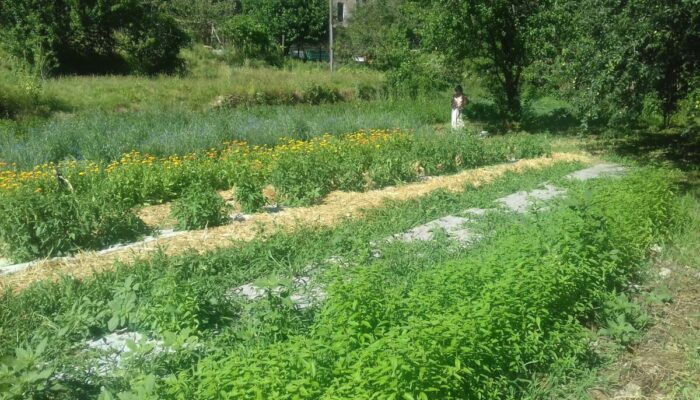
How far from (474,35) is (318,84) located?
8.57 meters

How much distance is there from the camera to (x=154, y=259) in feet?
19.9

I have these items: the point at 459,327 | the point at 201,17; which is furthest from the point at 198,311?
the point at 201,17

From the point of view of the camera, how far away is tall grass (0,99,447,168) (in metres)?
11.3

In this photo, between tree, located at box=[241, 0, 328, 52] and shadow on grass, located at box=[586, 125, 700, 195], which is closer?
shadow on grass, located at box=[586, 125, 700, 195]

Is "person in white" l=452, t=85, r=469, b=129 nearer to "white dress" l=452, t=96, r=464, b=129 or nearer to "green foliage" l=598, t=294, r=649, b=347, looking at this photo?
"white dress" l=452, t=96, r=464, b=129

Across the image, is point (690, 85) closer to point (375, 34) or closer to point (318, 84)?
point (318, 84)

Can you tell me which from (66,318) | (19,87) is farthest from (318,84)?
(66,318)

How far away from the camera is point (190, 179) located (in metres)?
8.99

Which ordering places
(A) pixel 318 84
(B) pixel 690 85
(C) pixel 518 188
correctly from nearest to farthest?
1. (C) pixel 518 188
2. (B) pixel 690 85
3. (A) pixel 318 84

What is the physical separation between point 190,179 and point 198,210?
5.69 feet

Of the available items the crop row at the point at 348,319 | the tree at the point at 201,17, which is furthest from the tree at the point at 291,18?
the crop row at the point at 348,319

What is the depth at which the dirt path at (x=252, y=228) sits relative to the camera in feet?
19.6

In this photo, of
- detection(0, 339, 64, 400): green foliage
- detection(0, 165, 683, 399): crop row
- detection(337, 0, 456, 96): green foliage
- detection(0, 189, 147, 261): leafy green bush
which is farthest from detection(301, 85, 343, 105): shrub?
detection(0, 339, 64, 400): green foliage

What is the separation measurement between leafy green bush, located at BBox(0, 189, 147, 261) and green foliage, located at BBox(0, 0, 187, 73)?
17565mm
